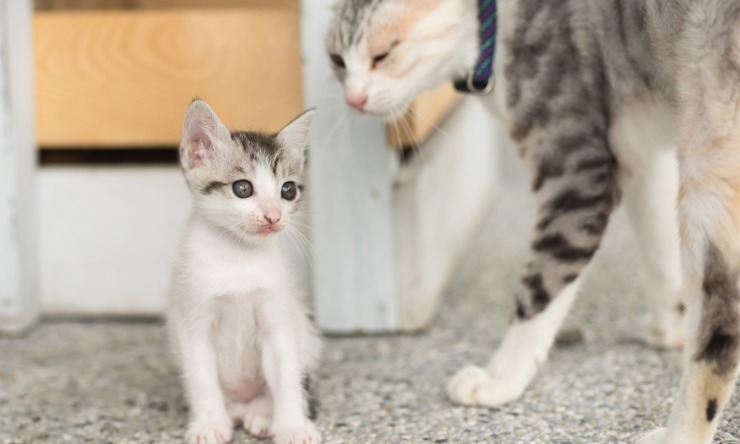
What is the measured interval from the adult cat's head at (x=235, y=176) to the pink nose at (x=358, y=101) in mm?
410

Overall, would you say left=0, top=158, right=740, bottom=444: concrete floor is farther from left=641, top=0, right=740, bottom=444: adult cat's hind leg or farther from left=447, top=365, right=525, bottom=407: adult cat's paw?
left=641, top=0, right=740, bottom=444: adult cat's hind leg

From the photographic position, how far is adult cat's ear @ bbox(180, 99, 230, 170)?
1.95m

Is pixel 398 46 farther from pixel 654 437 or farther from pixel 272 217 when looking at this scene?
pixel 654 437

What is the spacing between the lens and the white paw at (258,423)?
2078mm

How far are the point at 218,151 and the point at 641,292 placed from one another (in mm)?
1864

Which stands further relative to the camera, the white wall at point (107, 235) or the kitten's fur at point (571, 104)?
the white wall at point (107, 235)

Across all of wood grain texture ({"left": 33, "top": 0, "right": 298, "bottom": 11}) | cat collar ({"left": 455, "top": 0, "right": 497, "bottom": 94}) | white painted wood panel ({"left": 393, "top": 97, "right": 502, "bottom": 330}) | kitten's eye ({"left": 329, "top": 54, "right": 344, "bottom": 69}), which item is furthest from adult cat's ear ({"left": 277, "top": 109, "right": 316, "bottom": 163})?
wood grain texture ({"left": 33, "top": 0, "right": 298, "bottom": 11})

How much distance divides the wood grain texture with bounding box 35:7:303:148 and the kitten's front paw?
3.89ft

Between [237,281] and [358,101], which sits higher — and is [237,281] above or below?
below

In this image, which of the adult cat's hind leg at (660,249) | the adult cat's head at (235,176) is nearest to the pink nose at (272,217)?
the adult cat's head at (235,176)

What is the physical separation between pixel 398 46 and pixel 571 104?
465 millimetres

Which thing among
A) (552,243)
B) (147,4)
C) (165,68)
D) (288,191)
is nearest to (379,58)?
(288,191)

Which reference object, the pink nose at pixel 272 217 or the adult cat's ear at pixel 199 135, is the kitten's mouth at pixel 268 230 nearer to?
the pink nose at pixel 272 217

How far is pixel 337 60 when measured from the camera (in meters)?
2.51
